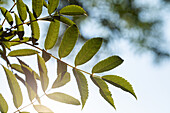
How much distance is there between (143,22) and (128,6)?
401 mm

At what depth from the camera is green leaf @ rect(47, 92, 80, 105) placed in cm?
35

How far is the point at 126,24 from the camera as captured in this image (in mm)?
3199

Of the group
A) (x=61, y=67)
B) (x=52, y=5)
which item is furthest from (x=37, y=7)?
(x=61, y=67)

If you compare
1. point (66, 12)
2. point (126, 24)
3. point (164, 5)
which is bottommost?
point (66, 12)

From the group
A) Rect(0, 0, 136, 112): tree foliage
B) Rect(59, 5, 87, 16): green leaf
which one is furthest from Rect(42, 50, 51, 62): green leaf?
Rect(59, 5, 87, 16): green leaf

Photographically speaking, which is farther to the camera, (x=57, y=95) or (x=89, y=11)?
(x=89, y=11)

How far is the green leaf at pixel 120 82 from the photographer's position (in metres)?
0.35

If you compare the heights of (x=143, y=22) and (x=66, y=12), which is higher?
(x=143, y=22)

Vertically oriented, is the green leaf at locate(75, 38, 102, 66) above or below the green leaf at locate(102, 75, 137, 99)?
above

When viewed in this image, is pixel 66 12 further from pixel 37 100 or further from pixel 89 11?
pixel 89 11

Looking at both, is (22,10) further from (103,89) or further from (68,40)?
(103,89)

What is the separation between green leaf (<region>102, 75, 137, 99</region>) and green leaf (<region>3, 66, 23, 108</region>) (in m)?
0.17

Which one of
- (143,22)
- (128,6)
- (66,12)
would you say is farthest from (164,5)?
(66,12)

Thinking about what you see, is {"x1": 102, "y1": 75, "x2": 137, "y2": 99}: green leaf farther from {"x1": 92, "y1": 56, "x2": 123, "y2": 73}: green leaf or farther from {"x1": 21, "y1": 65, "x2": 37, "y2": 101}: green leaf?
{"x1": 21, "y1": 65, "x2": 37, "y2": 101}: green leaf
